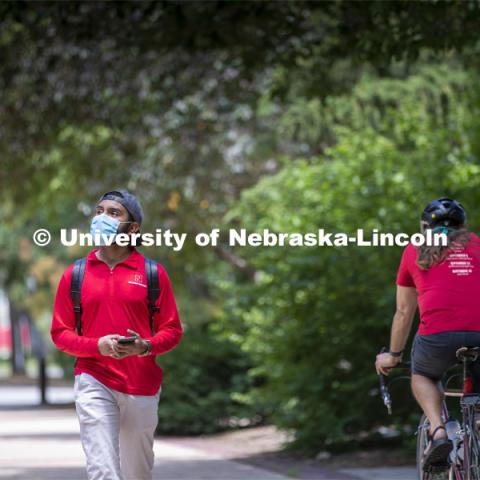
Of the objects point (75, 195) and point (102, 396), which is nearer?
point (102, 396)

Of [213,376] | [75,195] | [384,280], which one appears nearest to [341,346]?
[384,280]

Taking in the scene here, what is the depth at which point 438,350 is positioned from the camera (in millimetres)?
7066

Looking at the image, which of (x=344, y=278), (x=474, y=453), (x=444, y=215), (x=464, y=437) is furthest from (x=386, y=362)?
(x=344, y=278)

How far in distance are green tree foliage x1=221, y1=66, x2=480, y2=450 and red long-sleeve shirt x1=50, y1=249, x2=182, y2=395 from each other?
20.4ft

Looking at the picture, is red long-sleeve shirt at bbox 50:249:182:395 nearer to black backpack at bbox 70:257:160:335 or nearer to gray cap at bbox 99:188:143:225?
black backpack at bbox 70:257:160:335

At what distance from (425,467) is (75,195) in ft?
61.5

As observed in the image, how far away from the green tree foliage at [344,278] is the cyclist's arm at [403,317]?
5.39 meters

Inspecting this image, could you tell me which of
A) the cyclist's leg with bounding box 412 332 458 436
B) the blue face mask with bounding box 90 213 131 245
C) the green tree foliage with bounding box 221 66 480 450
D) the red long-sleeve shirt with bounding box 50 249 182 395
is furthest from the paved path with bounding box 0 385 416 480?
the blue face mask with bounding box 90 213 131 245

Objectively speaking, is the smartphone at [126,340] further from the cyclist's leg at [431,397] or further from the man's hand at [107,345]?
the cyclist's leg at [431,397]

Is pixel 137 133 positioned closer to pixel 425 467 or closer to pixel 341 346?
pixel 341 346

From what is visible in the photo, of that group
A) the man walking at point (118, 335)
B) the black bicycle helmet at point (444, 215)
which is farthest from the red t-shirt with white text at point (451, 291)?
the man walking at point (118, 335)

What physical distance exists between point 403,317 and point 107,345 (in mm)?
1737

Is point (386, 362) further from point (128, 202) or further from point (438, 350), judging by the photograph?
point (128, 202)

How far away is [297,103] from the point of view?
2055 centimetres
